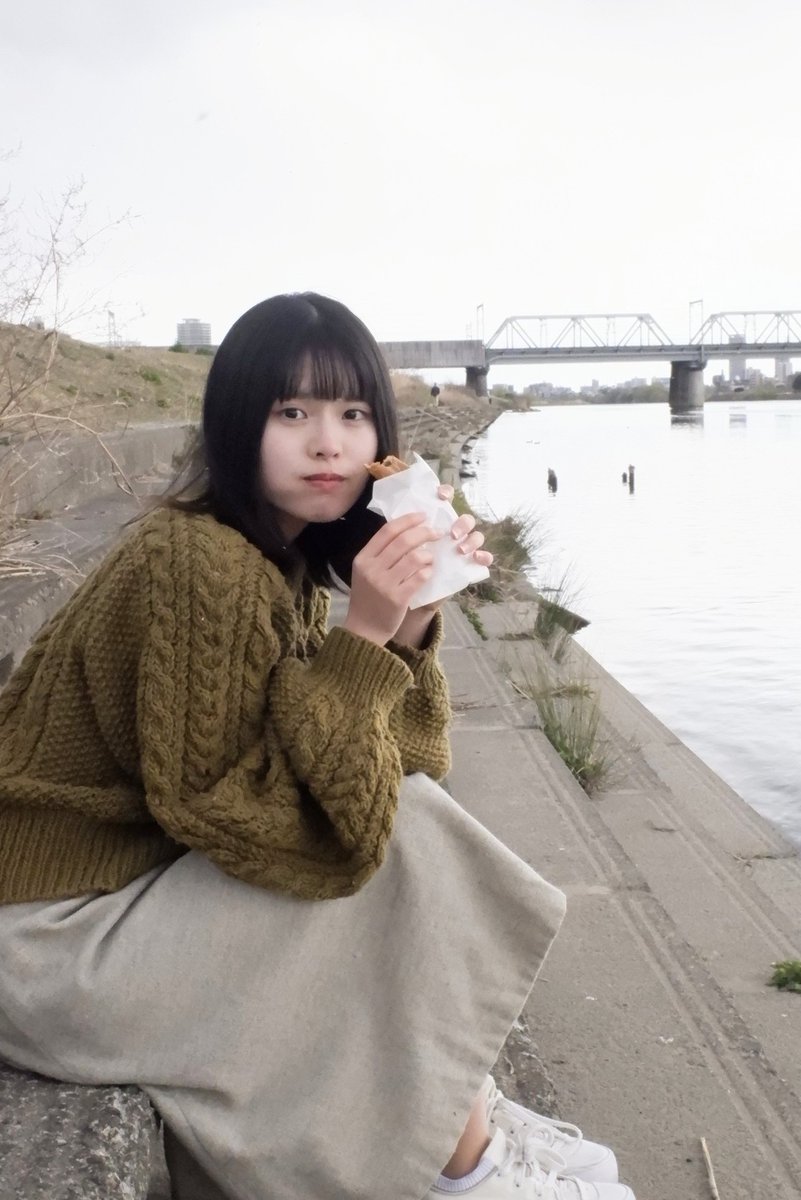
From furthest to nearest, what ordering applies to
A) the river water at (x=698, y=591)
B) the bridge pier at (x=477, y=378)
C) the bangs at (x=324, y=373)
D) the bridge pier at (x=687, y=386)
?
the bridge pier at (x=687, y=386) → the bridge pier at (x=477, y=378) → the river water at (x=698, y=591) → the bangs at (x=324, y=373)

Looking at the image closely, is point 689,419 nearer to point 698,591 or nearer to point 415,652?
point 698,591

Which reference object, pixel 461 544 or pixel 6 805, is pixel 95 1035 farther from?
pixel 461 544

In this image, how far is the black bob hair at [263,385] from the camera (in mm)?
1730

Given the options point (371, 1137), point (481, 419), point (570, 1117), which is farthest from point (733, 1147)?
point (481, 419)

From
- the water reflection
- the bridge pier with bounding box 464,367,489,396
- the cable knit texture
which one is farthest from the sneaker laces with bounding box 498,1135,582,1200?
the bridge pier with bounding box 464,367,489,396

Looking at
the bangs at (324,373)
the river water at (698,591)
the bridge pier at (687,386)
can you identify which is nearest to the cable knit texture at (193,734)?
the bangs at (324,373)

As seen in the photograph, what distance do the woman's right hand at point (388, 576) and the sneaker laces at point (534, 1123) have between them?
2.18 feet

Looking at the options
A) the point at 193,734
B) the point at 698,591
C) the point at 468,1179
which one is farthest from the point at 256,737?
the point at 698,591

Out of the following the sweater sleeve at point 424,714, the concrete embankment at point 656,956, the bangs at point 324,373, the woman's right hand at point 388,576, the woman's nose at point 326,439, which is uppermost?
the bangs at point 324,373

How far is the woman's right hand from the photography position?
161 cm

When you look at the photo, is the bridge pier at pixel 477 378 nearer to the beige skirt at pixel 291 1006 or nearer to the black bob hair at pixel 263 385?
the black bob hair at pixel 263 385

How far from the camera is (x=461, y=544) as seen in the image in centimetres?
167

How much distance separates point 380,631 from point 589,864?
1.66 metres

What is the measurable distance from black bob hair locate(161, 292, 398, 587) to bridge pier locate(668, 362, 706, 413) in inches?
2657
